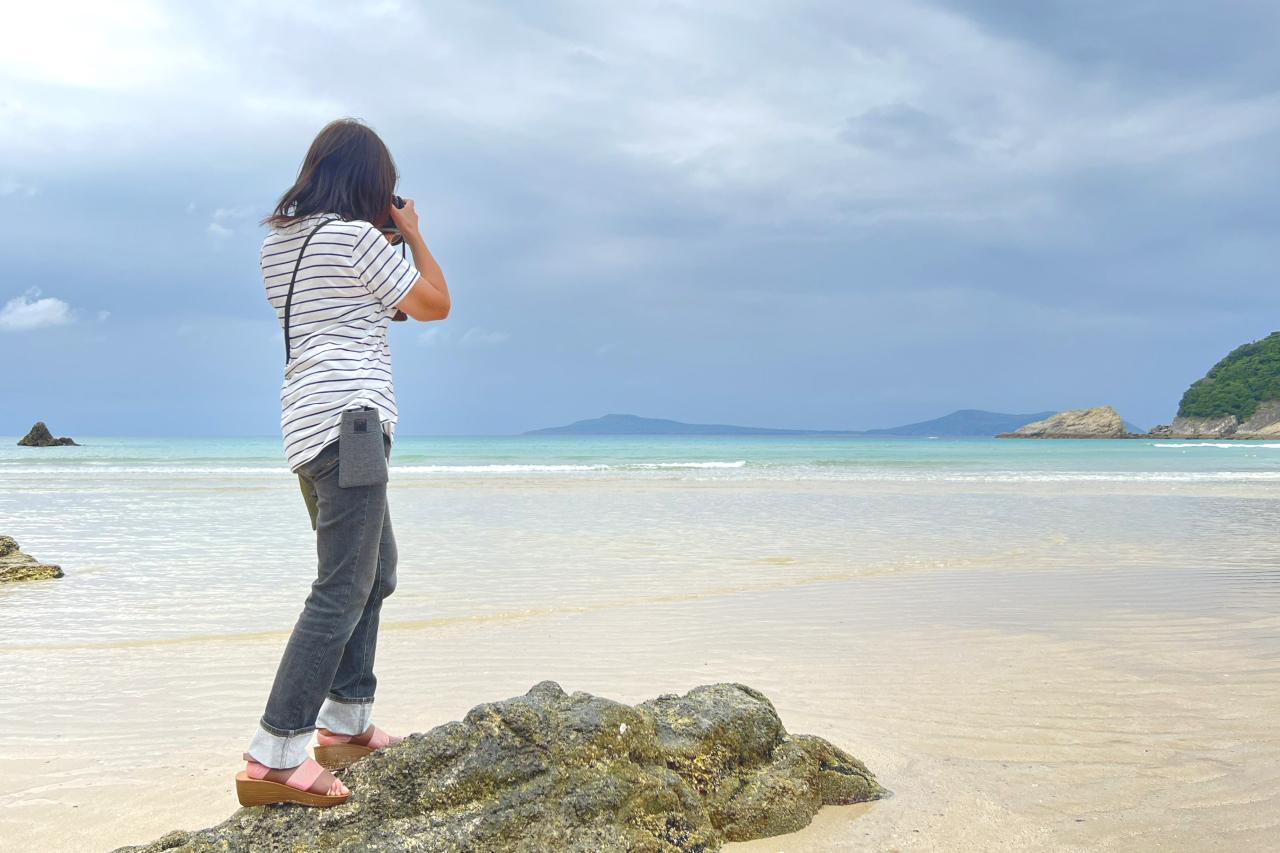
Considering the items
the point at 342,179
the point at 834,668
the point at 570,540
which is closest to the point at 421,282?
the point at 342,179

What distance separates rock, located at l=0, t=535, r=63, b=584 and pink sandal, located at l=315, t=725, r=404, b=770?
7233 millimetres

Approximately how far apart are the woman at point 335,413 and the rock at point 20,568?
7.26 m

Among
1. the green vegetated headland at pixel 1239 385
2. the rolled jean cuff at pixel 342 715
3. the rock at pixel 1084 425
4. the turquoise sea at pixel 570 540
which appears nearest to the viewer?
the rolled jean cuff at pixel 342 715

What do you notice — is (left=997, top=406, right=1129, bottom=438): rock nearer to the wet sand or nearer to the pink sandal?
the wet sand

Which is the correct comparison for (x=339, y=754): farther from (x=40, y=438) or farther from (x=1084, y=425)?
(x=1084, y=425)

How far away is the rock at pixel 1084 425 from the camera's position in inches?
4139

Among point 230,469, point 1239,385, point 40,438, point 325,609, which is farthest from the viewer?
point 1239,385

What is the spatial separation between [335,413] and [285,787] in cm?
108

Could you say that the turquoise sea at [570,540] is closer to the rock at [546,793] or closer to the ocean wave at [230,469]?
the rock at [546,793]

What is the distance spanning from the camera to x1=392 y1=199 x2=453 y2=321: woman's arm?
273 cm

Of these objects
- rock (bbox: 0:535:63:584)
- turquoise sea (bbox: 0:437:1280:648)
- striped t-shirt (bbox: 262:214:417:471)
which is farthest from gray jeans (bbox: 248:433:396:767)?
rock (bbox: 0:535:63:584)

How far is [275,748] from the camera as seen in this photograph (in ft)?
8.21

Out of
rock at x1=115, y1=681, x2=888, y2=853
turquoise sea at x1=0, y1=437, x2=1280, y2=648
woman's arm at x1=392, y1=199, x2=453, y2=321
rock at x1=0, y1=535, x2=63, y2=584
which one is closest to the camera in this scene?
rock at x1=115, y1=681, x2=888, y2=853

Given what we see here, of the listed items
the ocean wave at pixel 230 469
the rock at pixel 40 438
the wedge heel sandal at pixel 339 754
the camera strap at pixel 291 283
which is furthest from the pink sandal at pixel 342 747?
the rock at pixel 40 438
